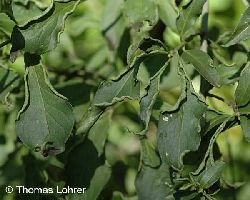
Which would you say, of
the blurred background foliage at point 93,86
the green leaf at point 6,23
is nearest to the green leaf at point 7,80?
the blurred background foliage at point 93,86

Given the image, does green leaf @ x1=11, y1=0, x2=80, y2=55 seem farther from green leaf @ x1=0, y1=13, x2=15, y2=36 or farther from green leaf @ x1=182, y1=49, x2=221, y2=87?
green leaf @ x1=182, y1=49, x2=221, y2=87

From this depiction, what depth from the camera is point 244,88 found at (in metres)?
1.16

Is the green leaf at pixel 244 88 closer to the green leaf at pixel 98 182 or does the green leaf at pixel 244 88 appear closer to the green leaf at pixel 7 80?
the green leaf at pixel 98 182

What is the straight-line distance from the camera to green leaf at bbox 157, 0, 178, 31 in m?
1.43

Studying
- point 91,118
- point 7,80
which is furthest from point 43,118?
point 7,80

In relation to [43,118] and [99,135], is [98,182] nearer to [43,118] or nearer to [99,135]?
[99,135]

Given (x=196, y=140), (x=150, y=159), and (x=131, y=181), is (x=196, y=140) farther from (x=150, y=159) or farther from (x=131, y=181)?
(x=131, y=181)

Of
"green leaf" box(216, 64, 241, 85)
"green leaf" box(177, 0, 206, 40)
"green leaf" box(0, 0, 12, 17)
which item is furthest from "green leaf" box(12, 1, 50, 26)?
"green leaf" box(216, 64, 241, 85)

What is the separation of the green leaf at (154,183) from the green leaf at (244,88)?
0.84 ft

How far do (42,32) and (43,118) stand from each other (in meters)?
0.17

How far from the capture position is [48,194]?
1.34 m

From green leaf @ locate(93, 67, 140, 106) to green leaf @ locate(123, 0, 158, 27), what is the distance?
102 millimetres

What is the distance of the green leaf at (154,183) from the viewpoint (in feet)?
4.30

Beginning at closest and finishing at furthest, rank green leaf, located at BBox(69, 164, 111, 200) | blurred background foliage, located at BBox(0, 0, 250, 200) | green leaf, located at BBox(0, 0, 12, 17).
Answer: green leaf, located at BBox(0, 0, 12, 17), green leaf, located at BBox(69, 164, 111, 200), blurred background foliage, located at BBox(0, 0, 250, 200)
